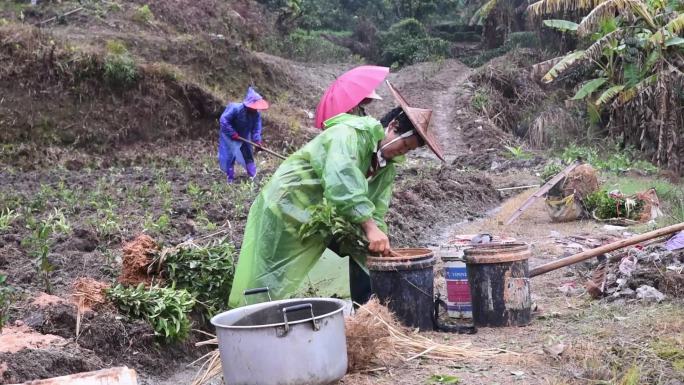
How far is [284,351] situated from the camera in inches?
138

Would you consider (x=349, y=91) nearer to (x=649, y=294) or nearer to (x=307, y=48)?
(x=649, y=294)

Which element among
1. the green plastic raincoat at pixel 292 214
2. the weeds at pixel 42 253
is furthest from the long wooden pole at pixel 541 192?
the weeds at pixel 42 253

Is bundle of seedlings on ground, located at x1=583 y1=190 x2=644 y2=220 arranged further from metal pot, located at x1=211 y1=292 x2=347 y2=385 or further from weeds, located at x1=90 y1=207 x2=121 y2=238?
metal pot, located at x1=211 y1=292 x2=347 y2=385

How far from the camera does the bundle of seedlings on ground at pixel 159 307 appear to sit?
4832 millimetres

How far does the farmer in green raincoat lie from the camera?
448 centimetres

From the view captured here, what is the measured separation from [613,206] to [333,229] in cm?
602

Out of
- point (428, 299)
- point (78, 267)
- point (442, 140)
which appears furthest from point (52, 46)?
point (428, 299)

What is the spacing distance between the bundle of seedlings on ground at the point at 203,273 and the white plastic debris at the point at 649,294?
268cm

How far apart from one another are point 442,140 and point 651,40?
637 centimetres

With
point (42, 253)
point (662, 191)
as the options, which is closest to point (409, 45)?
point (662, 191)

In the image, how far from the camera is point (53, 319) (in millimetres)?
4641

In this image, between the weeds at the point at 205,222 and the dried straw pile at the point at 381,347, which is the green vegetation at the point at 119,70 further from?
the dried straw pile at the point at 381,347

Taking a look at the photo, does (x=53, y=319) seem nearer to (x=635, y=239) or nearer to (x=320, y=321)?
(x=320, y=321)

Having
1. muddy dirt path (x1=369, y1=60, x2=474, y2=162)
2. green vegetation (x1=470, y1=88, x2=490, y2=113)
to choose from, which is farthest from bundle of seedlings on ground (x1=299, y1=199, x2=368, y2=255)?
green vegetation (x1=470, y1=88, x2=490, y2=113)
